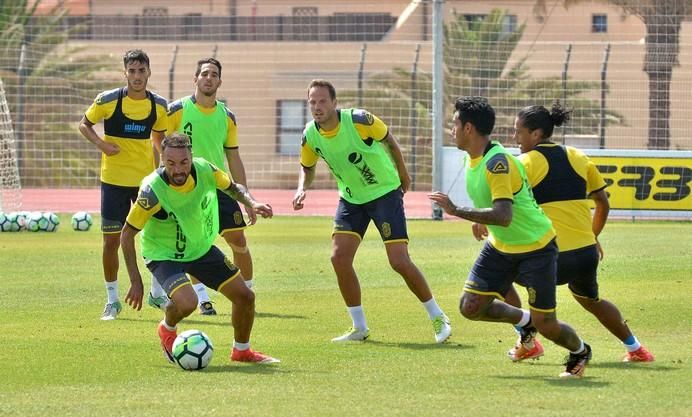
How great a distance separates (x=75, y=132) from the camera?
34844 millimetres

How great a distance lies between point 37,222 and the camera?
2280 centimetres

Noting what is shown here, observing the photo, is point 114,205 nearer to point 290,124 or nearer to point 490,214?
point 490,214

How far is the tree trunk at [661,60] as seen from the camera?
27391mm

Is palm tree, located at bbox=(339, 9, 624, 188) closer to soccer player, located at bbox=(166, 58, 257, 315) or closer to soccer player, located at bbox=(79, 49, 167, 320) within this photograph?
soccer player, located at bbox=(79, 49, 167, 320)

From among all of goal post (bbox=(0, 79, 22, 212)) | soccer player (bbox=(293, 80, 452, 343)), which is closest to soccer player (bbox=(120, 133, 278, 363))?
soccer player (bbox=(293, 80, 452, 343))

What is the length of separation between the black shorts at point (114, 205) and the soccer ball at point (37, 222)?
9752mm

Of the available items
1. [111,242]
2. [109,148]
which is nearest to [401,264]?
[111,242]

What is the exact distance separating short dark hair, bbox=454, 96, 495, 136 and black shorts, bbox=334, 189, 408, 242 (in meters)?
2.25

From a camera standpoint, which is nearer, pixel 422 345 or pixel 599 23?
pixel 422 345

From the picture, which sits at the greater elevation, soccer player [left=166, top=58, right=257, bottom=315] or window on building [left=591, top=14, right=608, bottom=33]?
window on building [left=591, top=14, right=608, bottom=33]

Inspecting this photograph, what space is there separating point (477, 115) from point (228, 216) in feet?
14.3

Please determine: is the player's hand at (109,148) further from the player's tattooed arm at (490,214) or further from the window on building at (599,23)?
the window on building at (599,23)

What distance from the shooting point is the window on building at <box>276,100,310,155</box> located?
3678 cm

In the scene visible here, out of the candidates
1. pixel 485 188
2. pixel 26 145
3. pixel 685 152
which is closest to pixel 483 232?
pixel 485 188
